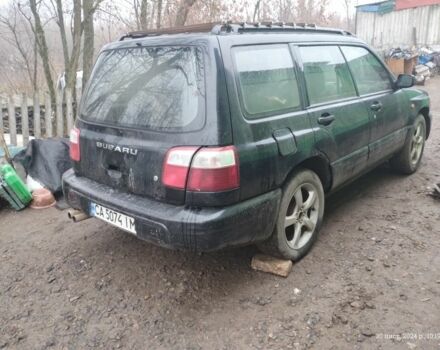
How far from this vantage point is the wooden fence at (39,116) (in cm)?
538

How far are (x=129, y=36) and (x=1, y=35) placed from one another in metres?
7.71

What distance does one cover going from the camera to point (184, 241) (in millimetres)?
Answer: 2385

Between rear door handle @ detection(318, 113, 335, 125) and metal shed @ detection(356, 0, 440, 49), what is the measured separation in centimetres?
1688

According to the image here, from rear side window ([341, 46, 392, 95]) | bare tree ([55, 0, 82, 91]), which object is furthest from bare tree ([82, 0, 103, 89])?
rear side window ([341, 46, 392, 95])

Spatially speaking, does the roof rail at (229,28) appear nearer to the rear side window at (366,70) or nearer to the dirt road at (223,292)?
the rear side window at (366,70)

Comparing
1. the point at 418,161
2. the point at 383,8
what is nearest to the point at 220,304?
the point at 418,161

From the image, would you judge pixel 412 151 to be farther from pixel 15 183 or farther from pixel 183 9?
pixel 183 9

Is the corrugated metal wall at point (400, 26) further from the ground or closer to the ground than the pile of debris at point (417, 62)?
further from the ground

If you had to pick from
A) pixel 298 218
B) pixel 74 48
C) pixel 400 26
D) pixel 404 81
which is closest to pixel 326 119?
pixel 298 218

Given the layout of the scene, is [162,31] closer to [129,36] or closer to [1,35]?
[129,36]

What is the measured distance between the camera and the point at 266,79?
109 inches

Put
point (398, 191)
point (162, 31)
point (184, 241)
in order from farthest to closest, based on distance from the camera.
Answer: point (398, 191) < point (162, 31) < point (184, 241)

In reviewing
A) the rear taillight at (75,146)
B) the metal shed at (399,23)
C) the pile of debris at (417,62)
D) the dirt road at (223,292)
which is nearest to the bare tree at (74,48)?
the dirt road at (223,292)

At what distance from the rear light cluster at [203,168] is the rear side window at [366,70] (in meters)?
2.06
